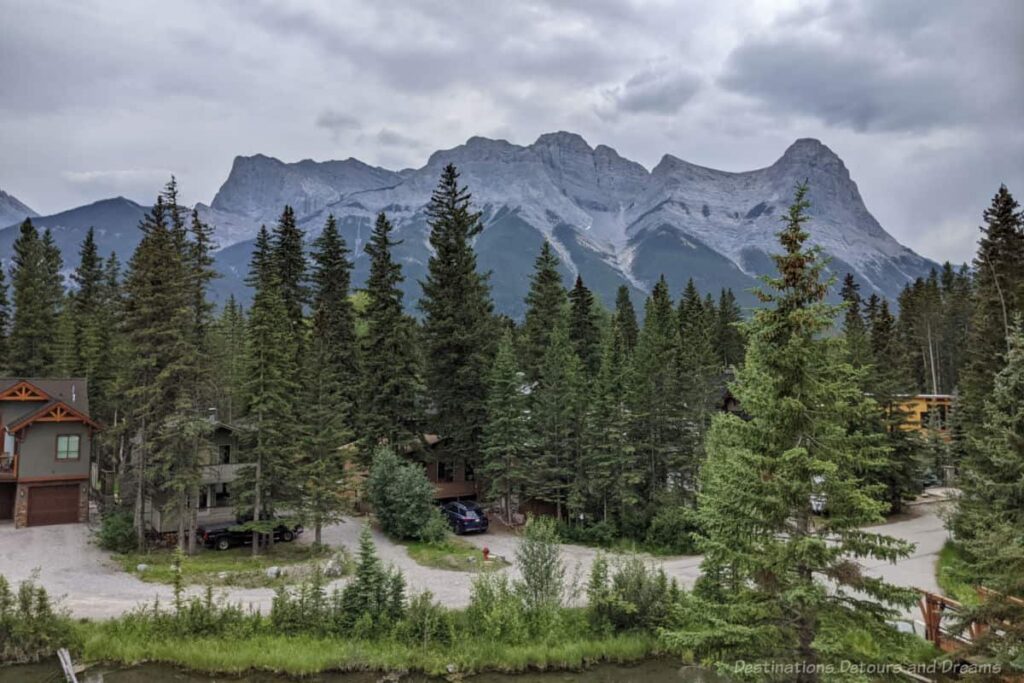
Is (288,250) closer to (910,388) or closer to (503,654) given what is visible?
(503,654)

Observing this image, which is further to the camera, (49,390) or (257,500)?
(49,390)

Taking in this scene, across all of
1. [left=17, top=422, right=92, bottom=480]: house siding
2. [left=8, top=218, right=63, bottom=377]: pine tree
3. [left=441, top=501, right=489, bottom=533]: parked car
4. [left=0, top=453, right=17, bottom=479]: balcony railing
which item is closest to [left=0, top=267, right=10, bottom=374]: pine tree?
[left=8, top=218, right=63, bottom=377]: pine tree

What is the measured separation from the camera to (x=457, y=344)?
124 ft

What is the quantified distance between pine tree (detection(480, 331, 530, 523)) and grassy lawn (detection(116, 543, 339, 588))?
986 cm

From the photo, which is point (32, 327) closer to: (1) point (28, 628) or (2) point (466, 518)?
(1) point (28, 628)

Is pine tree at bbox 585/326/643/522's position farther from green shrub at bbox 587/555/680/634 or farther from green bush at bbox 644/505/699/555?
green shrub at bbox 587/555/680/634

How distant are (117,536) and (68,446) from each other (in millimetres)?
8193

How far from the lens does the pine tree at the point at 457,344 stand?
37.4 metres

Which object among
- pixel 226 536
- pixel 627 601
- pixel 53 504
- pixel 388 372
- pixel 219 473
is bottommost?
pixel 627 601

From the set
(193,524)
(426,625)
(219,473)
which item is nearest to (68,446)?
(219,473)

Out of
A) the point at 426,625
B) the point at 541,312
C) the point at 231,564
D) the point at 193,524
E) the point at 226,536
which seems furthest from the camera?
the point at 541,312

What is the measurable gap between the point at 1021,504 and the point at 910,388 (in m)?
29.3

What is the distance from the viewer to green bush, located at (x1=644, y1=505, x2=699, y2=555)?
30.7 metres

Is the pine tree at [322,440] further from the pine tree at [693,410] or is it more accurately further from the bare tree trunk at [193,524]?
the pine tree at [693,410]
